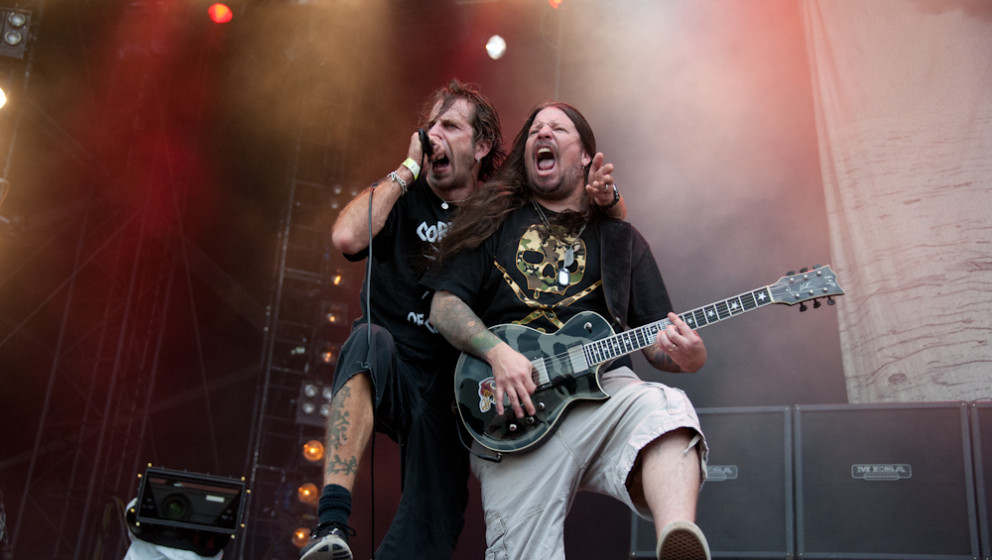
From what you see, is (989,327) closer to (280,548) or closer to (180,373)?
(280,548)

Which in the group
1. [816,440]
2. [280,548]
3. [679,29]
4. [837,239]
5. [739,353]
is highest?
[679,29]

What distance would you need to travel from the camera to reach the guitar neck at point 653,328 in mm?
2584

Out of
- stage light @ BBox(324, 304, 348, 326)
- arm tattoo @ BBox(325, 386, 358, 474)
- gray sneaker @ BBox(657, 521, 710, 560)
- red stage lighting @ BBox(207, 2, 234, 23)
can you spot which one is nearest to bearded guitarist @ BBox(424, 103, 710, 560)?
gray sneaker @ BBox(657, 521, 710, 560)

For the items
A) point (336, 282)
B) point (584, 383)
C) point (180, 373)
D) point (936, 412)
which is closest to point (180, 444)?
point (180, 373)

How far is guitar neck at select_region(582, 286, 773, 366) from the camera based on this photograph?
258 cm

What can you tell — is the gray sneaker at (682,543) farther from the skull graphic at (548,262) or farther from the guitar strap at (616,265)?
the skull graphic at (548,262)

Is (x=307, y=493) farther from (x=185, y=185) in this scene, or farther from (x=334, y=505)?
(x=334, y=505)

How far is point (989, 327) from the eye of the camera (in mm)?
3488

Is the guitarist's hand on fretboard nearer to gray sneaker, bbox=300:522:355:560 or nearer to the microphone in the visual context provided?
gray sneaker, bbox=300:522:355:560

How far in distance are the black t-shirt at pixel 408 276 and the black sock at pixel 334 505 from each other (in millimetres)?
636

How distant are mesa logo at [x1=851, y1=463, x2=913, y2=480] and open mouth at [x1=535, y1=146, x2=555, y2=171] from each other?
Answer: 5.12ft

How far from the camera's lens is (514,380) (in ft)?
8.09

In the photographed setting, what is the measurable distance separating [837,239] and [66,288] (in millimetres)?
5209

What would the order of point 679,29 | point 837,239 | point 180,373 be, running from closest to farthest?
point 837,239, point 679,29, point 180,373
